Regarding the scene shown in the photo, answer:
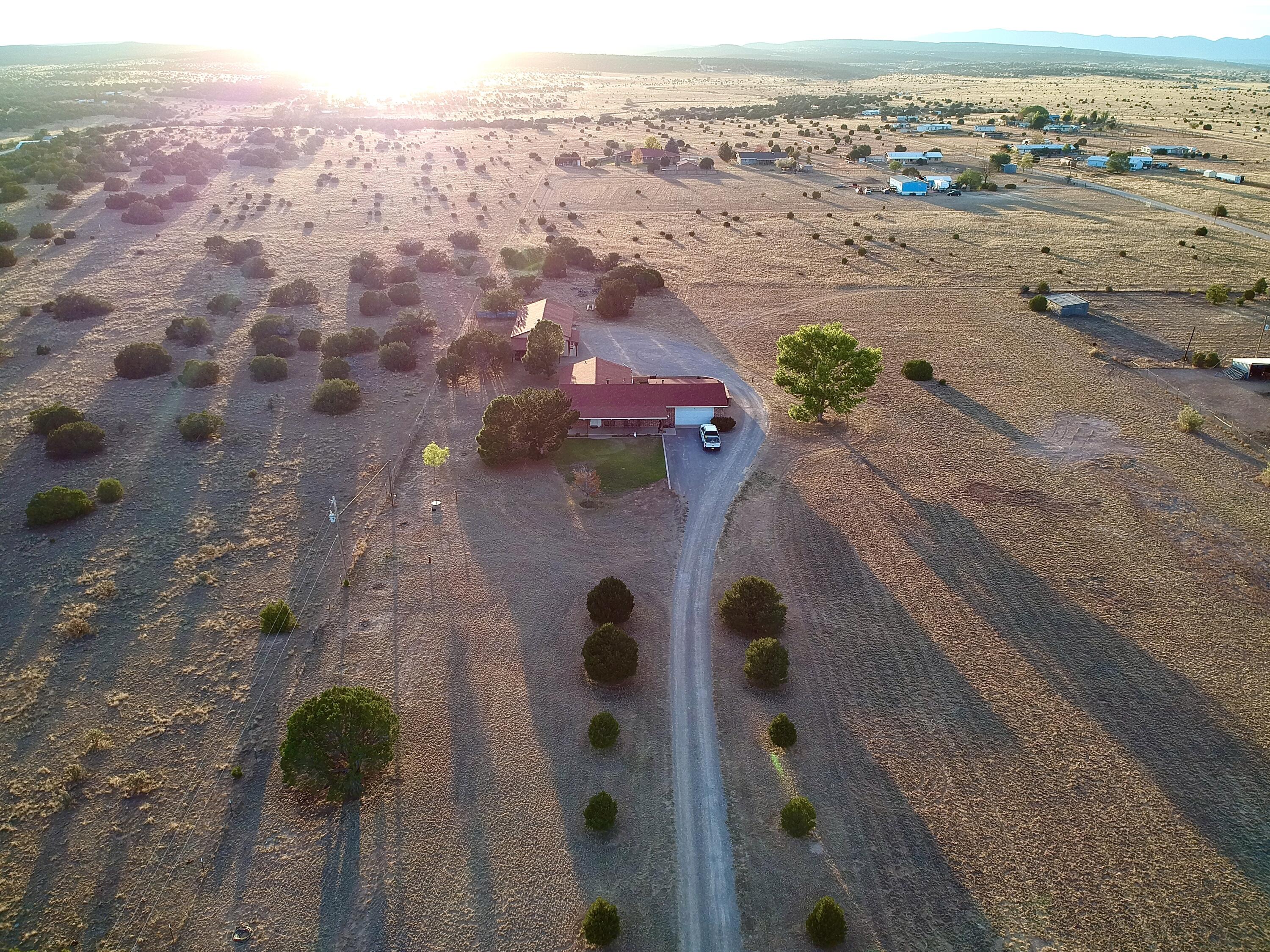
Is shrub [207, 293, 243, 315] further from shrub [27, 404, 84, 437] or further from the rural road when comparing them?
the rural road

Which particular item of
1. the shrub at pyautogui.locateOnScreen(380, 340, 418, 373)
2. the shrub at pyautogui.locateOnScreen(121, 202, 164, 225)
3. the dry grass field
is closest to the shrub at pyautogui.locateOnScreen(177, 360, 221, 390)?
the dry grass field

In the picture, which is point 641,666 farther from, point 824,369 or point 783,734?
point 824,369

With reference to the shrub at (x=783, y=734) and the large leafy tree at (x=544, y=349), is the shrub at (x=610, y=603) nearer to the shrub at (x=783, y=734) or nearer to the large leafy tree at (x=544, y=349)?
the shrub at (x=783, y=734)

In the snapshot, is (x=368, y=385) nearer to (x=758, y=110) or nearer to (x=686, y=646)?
(x=686, y=646)

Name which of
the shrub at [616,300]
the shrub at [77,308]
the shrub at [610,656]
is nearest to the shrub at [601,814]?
the shrub at [610,656]

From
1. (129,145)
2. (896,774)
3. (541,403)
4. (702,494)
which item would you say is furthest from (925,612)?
(129,145)
